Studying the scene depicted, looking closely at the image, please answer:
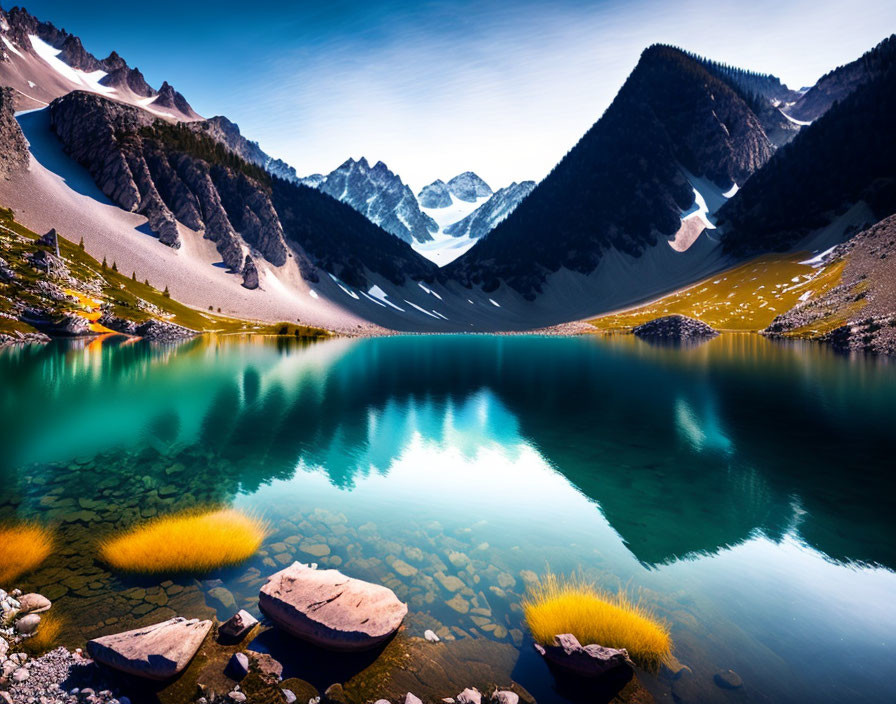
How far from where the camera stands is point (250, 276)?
17638 centimetres

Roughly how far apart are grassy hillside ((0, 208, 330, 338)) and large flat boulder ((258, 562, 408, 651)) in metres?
101

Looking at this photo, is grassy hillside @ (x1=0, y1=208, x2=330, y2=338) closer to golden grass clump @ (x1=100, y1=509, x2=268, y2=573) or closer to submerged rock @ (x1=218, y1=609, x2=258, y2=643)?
golden grass clump @ (x1=100, y1=509, x2=268, y2=573)

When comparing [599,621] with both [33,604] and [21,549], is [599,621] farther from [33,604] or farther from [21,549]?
[21,549]

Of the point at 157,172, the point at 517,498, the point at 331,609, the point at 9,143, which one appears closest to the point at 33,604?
the point at 331,609

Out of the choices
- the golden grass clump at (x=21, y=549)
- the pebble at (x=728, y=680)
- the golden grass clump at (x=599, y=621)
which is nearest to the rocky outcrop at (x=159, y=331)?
the golden grass clump at (x=21, y=549)

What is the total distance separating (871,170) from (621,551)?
10290 inches

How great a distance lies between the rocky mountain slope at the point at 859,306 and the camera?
3418 inches

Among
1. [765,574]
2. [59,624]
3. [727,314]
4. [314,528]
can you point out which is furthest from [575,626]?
[727,314]

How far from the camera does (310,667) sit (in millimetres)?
9633

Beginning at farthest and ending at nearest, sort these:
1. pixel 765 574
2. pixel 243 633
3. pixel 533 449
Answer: pixel 533 449 → pixel 765 574 → pixel 243 633

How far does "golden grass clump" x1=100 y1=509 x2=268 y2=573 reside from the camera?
533 inches

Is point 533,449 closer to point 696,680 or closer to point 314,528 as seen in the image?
point 314,528

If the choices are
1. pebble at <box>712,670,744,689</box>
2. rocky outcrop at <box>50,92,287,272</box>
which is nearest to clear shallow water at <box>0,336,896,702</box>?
Answer: pebble at <box>712,670,744,689</box>

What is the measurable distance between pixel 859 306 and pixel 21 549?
5647 inches
